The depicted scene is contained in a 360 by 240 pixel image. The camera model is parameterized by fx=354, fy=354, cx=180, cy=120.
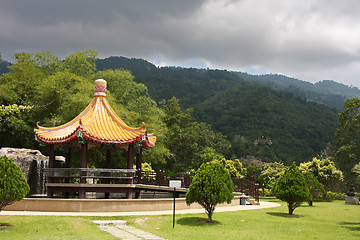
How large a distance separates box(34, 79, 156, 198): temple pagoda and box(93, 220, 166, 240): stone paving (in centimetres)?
516

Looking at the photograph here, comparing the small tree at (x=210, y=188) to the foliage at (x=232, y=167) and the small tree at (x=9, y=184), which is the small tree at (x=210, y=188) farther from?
the foliage at (x=232, y=167)

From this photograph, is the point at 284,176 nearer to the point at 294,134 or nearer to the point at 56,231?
the point at 56,231

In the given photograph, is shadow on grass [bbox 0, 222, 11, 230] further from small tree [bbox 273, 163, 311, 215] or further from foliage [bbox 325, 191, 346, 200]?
foliage [bbox 325, 191, 346, 200]

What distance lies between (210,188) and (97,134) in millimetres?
6802

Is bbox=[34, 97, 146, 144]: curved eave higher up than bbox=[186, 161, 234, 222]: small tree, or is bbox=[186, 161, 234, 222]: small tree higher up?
bbox=[34, 97, 146, 144]: curved eave

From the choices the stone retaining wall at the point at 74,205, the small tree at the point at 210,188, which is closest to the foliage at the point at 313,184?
the small tree at the point at 210,188

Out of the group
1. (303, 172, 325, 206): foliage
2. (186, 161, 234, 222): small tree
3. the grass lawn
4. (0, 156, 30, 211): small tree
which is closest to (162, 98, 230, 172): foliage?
(303, 172, 325, 206): foliage

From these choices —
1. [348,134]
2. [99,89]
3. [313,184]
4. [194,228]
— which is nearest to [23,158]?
[99,89]

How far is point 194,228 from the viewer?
12.5 metres

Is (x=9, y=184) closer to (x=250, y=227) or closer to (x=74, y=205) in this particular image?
(x=74, y=205)

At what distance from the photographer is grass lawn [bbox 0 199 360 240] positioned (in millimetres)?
10781

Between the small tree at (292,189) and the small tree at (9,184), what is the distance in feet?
37.7

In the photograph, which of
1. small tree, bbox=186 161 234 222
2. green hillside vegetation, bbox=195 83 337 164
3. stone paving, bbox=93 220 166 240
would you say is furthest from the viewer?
green hillside vegetation, bbox=195 83 337 164

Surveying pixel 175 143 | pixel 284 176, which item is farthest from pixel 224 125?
pixel 284 176
